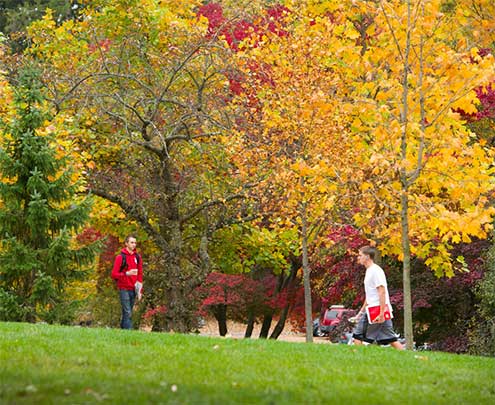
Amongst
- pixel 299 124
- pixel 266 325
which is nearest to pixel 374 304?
pixel 299 124

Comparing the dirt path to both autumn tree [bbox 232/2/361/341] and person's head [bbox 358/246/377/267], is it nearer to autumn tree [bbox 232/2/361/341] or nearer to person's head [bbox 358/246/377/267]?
autumn tree [bbox 232/2/361/341]

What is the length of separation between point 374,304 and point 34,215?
7.42 m

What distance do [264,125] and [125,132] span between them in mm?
→ 2973

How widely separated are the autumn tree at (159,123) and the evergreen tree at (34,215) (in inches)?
41.5

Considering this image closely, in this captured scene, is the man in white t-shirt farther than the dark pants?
No

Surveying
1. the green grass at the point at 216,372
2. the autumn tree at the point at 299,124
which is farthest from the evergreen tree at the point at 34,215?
the green grass at the point at 216,372

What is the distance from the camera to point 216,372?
8336mm

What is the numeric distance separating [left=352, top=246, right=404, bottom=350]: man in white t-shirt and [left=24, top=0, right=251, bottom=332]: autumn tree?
19.4 ft

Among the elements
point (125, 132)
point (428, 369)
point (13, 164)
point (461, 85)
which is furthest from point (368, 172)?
point (428, 369)

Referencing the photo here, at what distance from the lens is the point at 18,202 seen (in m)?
17.6

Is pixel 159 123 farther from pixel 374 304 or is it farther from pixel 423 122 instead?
pixel 374 304

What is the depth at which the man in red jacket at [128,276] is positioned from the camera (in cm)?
1489

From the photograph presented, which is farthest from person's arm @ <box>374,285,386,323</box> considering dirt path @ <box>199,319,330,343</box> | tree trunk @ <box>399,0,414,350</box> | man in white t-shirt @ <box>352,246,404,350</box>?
dirt path @ <box>199,319,330,343</box>

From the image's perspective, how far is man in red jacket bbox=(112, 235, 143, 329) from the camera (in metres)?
14.9
